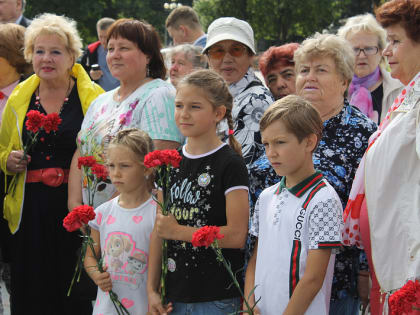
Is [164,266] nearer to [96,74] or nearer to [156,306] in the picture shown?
[156,306]

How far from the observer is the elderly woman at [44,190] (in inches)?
164

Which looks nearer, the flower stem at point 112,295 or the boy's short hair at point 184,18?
the flower stem at point 112,295

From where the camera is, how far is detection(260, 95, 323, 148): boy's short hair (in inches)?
102

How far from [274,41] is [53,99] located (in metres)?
30.0

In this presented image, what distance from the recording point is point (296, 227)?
2.49m

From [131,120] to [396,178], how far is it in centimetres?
177

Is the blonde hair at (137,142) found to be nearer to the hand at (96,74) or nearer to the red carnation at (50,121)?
the red carnation at (50,121)

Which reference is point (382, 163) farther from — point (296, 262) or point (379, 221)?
point (296, 262)

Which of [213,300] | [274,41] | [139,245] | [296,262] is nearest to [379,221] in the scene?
[296,262]

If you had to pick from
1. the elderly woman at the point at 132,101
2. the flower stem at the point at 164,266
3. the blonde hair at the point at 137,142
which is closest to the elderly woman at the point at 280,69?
the elderly woman at the point at 132,101

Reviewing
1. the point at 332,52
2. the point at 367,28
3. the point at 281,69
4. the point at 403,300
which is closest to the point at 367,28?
the point at 367,28

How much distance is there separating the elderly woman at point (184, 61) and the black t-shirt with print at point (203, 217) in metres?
2.81

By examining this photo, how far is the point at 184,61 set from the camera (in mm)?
5621

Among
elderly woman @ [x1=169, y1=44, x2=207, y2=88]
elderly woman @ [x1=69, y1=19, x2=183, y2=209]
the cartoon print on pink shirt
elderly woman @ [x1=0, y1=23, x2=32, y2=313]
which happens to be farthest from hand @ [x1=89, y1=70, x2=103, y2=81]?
the cartoon print on pink shirt
